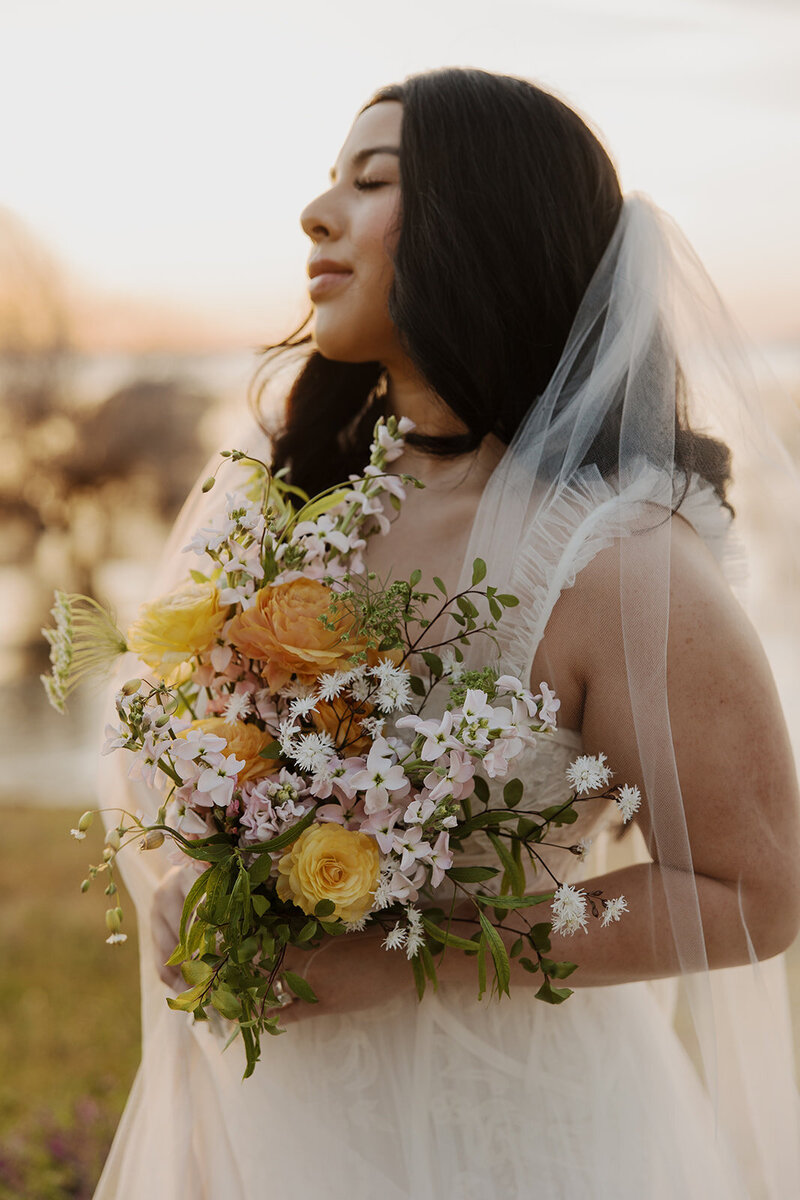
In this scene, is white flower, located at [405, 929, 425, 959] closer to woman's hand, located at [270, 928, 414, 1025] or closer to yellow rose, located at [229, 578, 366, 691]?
woman's hand, located at [270, 928, 414, 1025]

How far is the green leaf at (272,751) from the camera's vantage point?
44.6 inches

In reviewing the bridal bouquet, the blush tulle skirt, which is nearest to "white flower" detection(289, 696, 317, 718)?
the bridal bouquet

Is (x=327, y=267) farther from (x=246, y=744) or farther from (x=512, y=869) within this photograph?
(x=512, y=869)

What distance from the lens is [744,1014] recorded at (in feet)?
4.31

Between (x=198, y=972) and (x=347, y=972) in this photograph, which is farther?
(x=347, y=972)

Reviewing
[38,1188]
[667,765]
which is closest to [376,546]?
[667,765]

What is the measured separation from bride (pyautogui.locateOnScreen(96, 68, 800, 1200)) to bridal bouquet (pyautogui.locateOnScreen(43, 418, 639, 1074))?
0.09m

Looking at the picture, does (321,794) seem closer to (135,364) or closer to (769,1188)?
(769,1188)

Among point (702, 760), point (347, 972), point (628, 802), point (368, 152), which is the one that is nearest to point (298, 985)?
point (347, 972)

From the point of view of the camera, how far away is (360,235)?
1467 mm

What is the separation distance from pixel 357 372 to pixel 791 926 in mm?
1125

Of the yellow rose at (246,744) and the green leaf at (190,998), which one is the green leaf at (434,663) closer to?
the yellow rose at (246,744)

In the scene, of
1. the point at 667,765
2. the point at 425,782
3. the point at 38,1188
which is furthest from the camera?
the point at 38,1188

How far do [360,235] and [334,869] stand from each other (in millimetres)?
902
